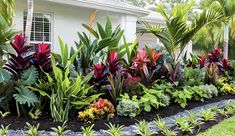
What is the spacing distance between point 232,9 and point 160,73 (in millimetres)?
4539

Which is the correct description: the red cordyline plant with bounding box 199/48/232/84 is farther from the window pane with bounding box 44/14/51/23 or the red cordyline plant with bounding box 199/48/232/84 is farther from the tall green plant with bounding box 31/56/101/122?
the window pane with bounding box 44/14/51/23

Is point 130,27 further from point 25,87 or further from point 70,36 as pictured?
point 25,87

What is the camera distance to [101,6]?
1073cm

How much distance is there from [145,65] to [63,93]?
233 cm

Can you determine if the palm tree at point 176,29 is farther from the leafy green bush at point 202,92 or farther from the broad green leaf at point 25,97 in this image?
A: the broad green leaf at point 25,97

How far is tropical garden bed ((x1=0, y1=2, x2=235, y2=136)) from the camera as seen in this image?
551cm

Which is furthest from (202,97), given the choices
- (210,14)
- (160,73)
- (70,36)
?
(70,36)

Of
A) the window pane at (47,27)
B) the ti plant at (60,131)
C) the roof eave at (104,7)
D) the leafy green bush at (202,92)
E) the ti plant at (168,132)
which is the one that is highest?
the roof eave at (104,7)

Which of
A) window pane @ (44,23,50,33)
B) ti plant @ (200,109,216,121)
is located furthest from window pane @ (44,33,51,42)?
ti plant @ (200,109,216,121)

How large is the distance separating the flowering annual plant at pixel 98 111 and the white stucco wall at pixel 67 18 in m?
5.14

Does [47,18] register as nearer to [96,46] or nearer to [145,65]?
[96,46]

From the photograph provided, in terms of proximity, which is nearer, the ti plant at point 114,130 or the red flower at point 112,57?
the ti plant at point 114,130

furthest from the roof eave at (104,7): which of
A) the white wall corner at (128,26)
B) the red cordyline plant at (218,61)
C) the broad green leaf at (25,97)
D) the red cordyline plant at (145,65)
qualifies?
the broad green leaf at (25,97)

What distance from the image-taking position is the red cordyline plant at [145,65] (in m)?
7.06
